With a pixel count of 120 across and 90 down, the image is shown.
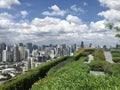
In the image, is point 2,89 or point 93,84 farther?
point 2,89

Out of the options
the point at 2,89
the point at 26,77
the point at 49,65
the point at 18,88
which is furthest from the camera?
the point at 49,65

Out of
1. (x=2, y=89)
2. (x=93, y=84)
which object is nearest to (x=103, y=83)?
(x=93, y=84)

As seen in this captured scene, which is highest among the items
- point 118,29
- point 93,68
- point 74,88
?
point 118,29

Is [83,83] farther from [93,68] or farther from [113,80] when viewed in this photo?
[93,68]

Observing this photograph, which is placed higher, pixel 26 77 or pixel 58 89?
pixel 58 89

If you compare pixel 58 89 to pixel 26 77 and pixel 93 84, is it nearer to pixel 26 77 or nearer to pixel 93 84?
pixel 93 84

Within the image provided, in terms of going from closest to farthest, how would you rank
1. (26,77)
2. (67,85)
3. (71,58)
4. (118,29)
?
(67,85) < (26,77) < (118,29) < (71,58)

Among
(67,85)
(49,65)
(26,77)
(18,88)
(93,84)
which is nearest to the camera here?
(93,84)

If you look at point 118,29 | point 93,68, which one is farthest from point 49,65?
point 118,29

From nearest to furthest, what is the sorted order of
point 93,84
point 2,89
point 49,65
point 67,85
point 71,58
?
point 93,84 < point 67,85 < point 2,89 < point 49,65 < point 71,58
